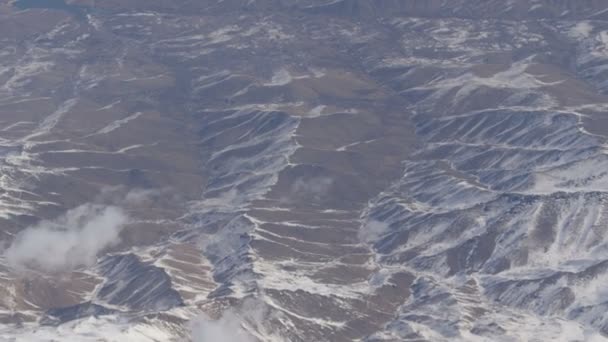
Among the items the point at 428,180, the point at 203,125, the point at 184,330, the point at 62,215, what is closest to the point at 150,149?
the point at 203,125

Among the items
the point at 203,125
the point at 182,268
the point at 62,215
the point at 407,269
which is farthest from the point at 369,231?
the point at 203,125

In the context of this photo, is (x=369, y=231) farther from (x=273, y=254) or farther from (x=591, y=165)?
(x=591, y=165)

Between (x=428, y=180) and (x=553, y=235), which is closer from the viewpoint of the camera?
(x=553, y=235)

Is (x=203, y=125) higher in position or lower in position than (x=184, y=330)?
lower

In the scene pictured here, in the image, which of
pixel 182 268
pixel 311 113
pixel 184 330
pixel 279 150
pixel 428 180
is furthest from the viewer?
pixel 311 113

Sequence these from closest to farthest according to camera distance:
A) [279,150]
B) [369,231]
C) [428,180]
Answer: [369,231], [428,180], [279,150]

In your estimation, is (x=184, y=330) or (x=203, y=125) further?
(x=203, y=125)

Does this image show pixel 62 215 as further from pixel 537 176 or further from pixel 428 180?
pixel 537 176

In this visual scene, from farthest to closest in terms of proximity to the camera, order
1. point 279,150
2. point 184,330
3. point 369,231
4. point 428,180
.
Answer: point 279,150
point 428,180
point 369,231
point 184,330

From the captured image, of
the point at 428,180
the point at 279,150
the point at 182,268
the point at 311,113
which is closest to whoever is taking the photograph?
the point at 182,268
